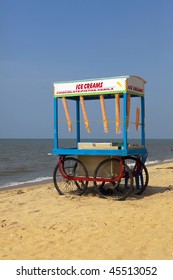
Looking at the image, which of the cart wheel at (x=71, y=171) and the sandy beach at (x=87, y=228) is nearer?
the sandy beach at (x=87, y=228)

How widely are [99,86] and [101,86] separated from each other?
6 centimetres

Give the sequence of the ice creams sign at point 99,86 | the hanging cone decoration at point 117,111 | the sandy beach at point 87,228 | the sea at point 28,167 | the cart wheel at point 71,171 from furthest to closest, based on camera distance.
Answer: the sea at point 28,167
the cart wheel at point 71,171
the hanging cone decoration at point 117,111
the ice creams sign at point 99,86
the sandy beach at point 87,228

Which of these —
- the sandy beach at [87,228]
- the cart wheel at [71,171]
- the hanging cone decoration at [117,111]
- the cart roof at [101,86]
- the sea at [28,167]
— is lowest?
the sea at [28,167]

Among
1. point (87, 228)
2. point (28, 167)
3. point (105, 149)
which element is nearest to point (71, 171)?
point (105, 149)

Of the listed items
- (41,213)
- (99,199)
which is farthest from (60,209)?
(99,199)

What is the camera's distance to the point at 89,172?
34.4 ft

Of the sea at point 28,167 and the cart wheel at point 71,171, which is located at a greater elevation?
the cart wheel at point 71,171

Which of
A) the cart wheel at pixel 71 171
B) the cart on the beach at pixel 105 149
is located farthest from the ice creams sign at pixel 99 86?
the cart wheel at pixel 71 171

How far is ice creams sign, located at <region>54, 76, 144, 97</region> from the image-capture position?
9785mm

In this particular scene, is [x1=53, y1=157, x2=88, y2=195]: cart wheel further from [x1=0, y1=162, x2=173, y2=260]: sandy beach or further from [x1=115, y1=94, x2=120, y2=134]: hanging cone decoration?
[x1=115, y1=94, x2=120, y2=134]: hanging cone decoration

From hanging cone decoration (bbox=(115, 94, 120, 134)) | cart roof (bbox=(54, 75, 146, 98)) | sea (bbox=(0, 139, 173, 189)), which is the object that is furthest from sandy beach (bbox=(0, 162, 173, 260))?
cart roof (bbox=(54, 75, 146, 98))

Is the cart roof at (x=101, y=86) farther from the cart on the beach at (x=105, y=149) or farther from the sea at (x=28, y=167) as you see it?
the sea at (x=28, y=167)

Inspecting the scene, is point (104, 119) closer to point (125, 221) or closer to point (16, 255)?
point (125, 221)

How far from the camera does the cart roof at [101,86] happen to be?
979 centimetres
